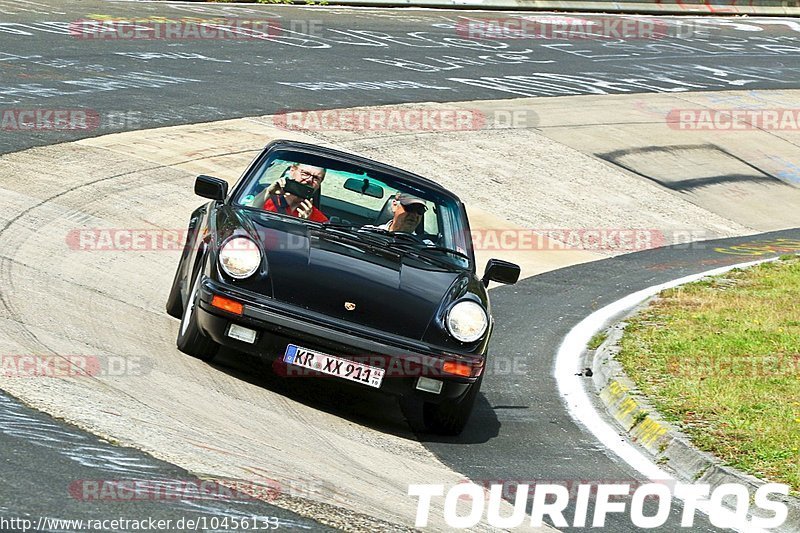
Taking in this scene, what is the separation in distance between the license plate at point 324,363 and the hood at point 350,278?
0.24 m

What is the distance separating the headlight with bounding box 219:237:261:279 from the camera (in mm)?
7453

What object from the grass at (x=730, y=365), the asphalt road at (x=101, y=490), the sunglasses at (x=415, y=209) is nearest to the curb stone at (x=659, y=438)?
the grass at (x=730, y=365)

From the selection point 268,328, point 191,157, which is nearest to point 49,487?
point 268,328

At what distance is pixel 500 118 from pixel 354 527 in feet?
50.4

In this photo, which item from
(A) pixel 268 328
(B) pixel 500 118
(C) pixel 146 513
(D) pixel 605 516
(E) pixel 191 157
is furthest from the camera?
(B) pixel 500 118

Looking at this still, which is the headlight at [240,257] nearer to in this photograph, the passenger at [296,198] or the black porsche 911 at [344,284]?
the black porsche 911 at [344,284]

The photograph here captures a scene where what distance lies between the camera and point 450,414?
7.61 m

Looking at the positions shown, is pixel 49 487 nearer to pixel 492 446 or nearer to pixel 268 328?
pixel 268 328

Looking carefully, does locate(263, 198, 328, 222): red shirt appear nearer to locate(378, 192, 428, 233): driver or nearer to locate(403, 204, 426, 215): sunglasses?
locate(378, 192, 428, 233): driver

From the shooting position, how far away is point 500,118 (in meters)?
20.4

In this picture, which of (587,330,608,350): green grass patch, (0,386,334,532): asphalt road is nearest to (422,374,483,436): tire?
(0,386,334,532): asphalt road

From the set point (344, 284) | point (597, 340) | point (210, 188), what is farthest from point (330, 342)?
point (597, 340)

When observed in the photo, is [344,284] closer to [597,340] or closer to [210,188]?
[210,188]

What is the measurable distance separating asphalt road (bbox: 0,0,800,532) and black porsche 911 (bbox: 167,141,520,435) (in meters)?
0.57
